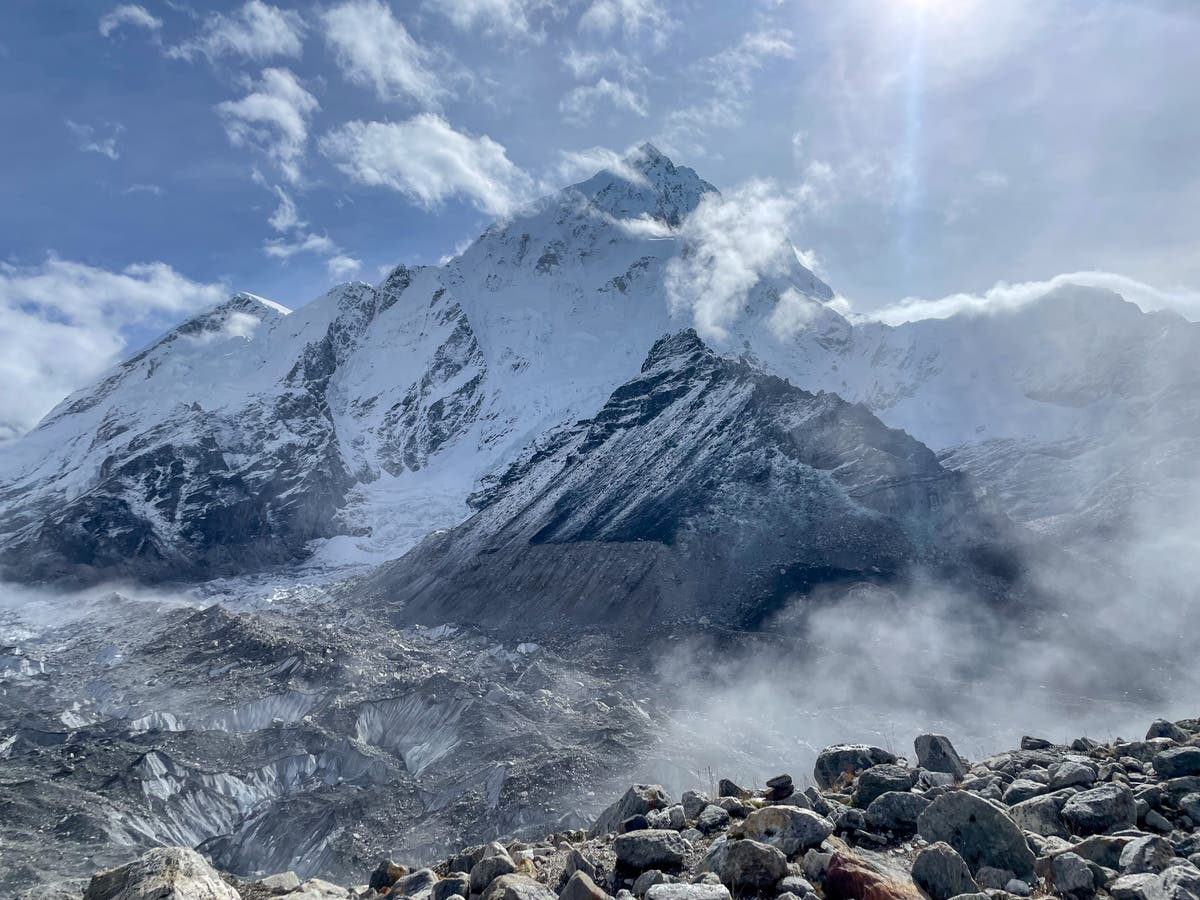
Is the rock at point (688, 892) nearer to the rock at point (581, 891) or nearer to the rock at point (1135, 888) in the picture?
the rock at point (581, 891)

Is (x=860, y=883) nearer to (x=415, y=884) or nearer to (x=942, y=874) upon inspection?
(x=942, y=874)

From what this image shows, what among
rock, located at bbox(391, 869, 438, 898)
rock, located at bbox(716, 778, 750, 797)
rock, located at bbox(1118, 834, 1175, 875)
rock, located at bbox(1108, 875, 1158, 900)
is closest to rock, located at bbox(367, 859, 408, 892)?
rock, located at bbox(391, 869, 438, 898)

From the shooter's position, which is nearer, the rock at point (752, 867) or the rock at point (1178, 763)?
the rock at point (752, 867)

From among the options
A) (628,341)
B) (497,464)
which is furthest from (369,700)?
(628,341)

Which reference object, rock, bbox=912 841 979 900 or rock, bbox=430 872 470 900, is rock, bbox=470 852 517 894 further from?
rock, bbox=912 841 979 900

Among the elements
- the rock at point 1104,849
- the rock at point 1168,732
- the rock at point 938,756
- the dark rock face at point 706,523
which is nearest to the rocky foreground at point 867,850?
the rock at point 1104,849

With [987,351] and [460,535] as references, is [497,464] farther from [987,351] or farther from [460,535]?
[987,351]
